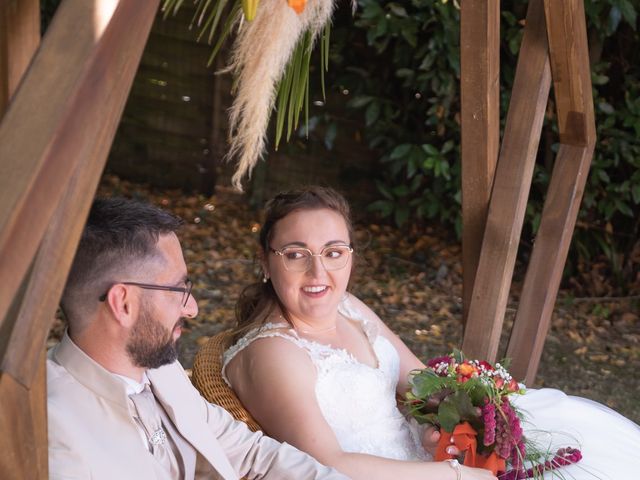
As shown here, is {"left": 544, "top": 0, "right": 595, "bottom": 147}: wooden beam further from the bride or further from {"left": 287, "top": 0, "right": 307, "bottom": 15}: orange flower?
{"left": 287, "top": 0, "right": 307, "bottom": 15}: orange flower

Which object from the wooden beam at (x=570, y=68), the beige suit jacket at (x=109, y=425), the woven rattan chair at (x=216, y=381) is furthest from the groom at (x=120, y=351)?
the wooden beam at (x=570, y=68)

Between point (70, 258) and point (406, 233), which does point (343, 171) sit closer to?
point (406, 233)

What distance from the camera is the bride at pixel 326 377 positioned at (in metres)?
2.33

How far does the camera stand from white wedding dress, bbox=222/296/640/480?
247 cm

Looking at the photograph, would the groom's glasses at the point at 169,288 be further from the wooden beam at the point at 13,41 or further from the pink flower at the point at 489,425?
the pink flower at the point at 489,425

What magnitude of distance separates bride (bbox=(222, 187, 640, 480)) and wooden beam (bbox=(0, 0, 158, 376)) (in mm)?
1347

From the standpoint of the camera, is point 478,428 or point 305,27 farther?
point 478,428

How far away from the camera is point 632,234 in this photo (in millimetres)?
5891

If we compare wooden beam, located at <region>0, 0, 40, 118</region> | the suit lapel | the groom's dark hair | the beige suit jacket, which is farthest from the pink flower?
wooden beam, located at <region>0, 0, 40, 118</region>

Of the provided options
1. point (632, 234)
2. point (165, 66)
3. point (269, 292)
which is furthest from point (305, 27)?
point (165, 66)

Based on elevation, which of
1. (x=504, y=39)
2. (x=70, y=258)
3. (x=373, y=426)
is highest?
(x=504, y=39)

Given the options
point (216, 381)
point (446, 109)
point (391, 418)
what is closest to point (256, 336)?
point (216, 381)

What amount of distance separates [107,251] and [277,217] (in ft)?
2.84

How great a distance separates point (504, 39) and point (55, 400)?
4579 millimetres
